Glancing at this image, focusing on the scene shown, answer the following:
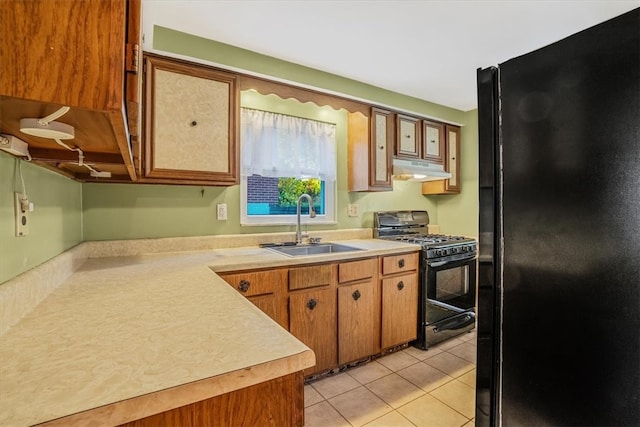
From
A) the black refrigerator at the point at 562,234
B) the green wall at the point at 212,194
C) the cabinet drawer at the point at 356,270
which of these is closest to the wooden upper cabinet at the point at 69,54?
the black refrigerator at the point at 562,234

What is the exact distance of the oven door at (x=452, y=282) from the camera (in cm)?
256

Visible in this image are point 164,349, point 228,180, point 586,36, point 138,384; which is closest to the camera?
point 138,384

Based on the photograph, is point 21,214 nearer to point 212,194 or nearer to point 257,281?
point 257,281

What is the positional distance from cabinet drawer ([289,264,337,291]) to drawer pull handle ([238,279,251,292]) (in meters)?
0.28

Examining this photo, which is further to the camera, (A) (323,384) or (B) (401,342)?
(B) (401,342)

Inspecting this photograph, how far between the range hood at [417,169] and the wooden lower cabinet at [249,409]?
241 cm

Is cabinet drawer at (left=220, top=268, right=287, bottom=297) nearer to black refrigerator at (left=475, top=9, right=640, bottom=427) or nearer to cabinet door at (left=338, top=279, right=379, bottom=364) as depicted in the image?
cabinet door at (left=338, top=279, right=379, bottom=364)

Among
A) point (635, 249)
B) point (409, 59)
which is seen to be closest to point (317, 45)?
point (409, 59)

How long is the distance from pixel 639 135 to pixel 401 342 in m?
2.15

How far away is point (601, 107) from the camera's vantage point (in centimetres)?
76

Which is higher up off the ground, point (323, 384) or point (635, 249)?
point (635, 249)

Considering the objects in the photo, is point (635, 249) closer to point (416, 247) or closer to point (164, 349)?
point (164, 349)

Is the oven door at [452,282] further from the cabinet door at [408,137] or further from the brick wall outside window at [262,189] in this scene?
the brick wall outside window at [262,189]

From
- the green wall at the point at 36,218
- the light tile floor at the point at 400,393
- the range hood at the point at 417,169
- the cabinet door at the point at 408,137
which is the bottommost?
the light tile floor at the point at 400,393
